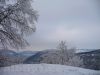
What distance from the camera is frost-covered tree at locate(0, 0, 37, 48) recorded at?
2318mm

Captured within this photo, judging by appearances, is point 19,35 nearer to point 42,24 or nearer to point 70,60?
point 42,24

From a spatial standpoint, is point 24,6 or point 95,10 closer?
point 24,6

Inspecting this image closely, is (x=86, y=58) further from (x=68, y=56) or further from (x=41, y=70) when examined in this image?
(x=41, y=70)

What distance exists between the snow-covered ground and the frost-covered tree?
29 centimetres

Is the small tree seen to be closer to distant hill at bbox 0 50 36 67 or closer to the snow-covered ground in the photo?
the snow-covered ground

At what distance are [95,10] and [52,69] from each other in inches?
43.5

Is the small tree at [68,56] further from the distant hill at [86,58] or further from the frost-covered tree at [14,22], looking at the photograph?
the frost-covered tree at [14,22]

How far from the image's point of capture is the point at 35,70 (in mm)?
2361

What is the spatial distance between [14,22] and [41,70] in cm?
73

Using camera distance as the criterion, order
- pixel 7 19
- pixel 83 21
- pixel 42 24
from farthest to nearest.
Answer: pixel 83 21, pixel 42 24, pixel 7 19

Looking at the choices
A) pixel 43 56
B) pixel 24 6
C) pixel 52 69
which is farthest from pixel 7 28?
pixel 52 69

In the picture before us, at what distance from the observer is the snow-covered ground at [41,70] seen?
91.4 inches

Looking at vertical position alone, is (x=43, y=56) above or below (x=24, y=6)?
below

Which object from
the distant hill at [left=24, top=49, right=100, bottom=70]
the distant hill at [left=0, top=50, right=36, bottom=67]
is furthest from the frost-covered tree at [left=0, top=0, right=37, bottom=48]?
the distant hill at [left=24, top=49, right=100, bottom=70]
